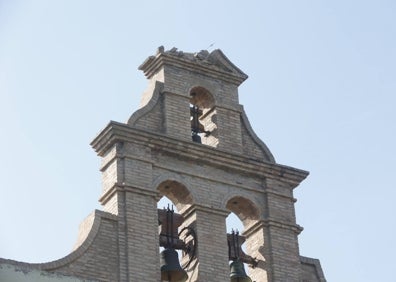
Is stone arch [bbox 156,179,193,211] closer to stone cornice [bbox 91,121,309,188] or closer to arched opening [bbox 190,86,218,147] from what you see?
stone cornice [bbox 91,121,309,188]

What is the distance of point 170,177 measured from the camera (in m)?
29.2

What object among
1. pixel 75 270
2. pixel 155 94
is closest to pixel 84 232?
pixel 75 270

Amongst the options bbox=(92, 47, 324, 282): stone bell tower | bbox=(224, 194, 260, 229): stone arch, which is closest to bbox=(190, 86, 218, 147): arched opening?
bbox=(92, 47, 324, 282): stone bell tower

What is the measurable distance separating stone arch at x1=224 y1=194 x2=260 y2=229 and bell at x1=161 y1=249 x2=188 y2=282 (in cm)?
168

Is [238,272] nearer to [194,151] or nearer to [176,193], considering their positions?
[176,193]

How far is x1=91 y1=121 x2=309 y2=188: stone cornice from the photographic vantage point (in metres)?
28.9

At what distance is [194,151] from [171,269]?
7.26 ft

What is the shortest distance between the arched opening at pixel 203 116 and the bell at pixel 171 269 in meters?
2.65

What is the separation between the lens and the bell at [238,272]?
29281 millimetres

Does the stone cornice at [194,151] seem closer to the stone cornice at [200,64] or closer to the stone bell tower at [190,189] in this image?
the stone bell tower at [190,189]

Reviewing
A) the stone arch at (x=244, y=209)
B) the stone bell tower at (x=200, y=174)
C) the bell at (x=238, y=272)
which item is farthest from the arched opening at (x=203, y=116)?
the bell at (x=238, y=272)

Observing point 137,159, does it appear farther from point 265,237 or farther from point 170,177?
point 265,237

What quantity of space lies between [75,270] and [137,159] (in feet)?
8.04

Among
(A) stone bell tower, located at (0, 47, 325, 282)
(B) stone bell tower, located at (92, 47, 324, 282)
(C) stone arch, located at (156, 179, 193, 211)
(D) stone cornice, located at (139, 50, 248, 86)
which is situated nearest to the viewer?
(A) stone bell tower, located at (0, 47, 325, 282)
